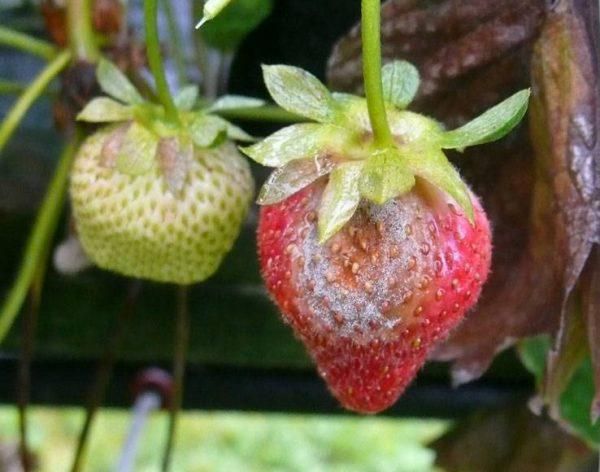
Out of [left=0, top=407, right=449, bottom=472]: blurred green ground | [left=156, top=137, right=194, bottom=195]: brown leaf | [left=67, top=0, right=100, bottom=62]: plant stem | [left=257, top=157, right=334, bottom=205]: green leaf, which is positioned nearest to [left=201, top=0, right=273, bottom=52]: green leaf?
[left=67, top=0, right=100, bottom=62]: plant stem

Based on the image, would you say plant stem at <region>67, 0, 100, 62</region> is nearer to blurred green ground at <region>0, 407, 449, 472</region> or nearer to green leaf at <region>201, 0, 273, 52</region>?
green leaf at <region>201, 0, 273, 52</region>

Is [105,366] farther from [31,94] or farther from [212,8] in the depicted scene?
[212,8]

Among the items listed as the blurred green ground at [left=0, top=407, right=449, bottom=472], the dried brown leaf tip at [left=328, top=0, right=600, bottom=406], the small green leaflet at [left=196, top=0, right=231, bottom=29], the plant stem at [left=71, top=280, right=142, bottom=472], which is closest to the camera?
the small green leaflet at [left=196, top=0, right=231, bottom=29]

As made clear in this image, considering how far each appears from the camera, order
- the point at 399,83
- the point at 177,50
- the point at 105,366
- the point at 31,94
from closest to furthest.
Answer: the point at 399,83, the point at 31,94, the point at 105,366, the point at 177,50

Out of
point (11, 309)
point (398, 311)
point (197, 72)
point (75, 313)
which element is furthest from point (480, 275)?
point (197, 72)

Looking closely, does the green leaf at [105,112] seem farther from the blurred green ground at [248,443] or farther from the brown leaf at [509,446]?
the blurred green ground at [248,443]

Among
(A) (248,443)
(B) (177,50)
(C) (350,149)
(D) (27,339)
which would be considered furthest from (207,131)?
(A) (248,443)
